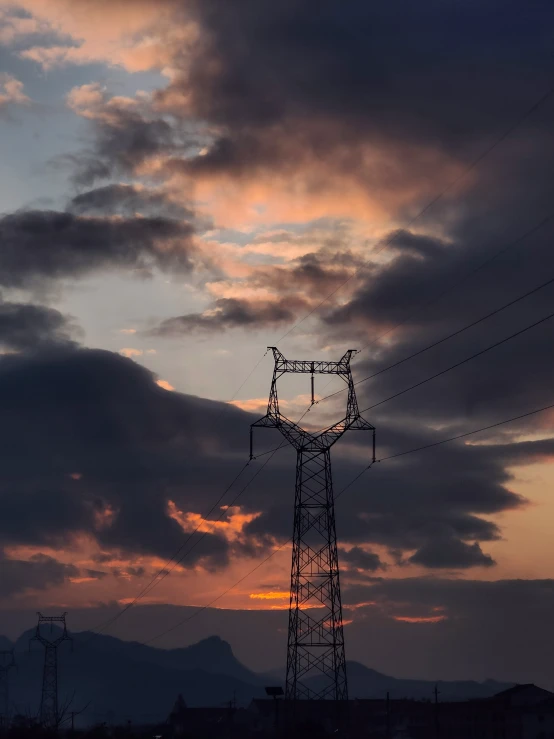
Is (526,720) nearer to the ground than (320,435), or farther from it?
nearer to the ground

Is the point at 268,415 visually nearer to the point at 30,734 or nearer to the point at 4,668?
the point at 30,734

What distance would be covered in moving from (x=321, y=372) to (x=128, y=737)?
4397cm

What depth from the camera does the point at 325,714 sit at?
139 m

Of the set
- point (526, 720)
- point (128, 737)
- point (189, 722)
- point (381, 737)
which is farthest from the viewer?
point (189, 722)

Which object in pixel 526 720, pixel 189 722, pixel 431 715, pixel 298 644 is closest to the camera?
pixel 298 644

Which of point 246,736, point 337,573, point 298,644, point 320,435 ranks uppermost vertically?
→ point 320,435

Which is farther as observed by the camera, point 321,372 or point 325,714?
point 325,714

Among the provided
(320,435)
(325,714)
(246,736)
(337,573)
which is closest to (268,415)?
(320,435)

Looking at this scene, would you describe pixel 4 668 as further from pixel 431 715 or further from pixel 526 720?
pixel 526 720

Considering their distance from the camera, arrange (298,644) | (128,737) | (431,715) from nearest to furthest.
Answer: (298,644) → (128,737) → (431,715)

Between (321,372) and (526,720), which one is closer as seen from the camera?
(321,372)

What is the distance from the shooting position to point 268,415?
83.9 metres

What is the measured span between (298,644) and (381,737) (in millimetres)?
69868

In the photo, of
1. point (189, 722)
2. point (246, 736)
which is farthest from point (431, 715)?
point (189, 722)
